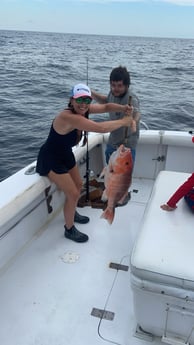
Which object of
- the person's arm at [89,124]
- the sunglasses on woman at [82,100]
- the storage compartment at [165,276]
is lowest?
the storage compartment at [165,276]

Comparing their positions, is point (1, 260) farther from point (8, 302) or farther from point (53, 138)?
point (53, 138)

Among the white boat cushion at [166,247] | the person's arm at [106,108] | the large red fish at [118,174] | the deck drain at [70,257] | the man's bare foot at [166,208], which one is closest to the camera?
the white boat cushion at [166,247]

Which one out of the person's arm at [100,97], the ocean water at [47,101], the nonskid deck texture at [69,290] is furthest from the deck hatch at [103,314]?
the ocean water at [47,101]

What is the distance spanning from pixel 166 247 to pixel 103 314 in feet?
3.00

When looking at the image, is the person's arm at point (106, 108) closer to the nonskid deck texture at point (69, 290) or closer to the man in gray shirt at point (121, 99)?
the man in gray shirt at point (121, 99)

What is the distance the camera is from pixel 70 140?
2.89m

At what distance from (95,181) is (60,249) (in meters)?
1.42

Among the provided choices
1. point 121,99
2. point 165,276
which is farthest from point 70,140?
point 165,276

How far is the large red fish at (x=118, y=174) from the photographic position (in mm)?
2338

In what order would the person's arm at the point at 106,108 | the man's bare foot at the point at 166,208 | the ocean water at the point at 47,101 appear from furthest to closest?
the ocean water at the point at 47,101 < the person's arm at the point at 106,108 < the man's bare foot at the point at 166,208

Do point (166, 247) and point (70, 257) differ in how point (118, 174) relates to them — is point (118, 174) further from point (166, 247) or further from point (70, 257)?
point (70, 257)

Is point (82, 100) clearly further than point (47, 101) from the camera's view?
No

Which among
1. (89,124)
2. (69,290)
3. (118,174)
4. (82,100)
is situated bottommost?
(69,290)

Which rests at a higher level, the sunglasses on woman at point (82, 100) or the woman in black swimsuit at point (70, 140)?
the sunglasses on woman at point (82, 100)
